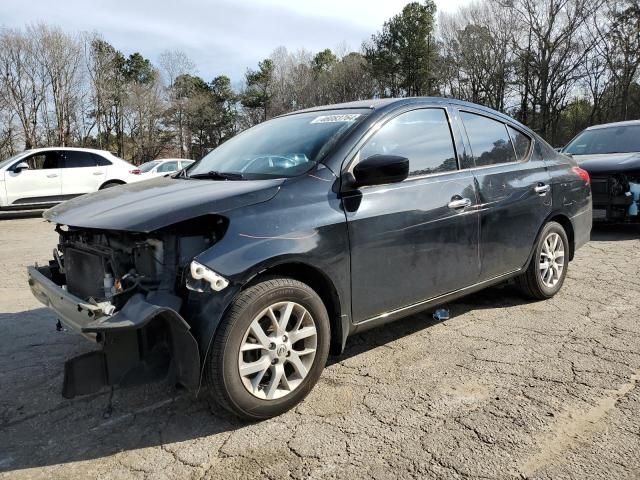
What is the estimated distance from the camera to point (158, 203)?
2.65 m

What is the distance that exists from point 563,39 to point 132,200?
1597 inches

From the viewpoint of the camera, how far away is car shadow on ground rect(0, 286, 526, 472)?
2488 millimetres

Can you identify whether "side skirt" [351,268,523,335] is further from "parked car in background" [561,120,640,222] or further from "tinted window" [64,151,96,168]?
"tinted window" [64,151,96,168]

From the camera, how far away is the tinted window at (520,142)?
4293mm

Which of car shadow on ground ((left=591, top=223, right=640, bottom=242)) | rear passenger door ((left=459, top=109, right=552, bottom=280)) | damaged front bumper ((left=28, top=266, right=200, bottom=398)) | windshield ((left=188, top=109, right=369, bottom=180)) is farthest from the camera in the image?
car shadow on ground ((left=591, top=223, right=640, bottom=242))

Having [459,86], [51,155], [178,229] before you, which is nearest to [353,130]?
[178,229]

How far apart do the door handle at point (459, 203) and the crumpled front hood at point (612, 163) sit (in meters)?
4.73

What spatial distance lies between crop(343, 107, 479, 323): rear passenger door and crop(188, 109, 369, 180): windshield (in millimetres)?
243

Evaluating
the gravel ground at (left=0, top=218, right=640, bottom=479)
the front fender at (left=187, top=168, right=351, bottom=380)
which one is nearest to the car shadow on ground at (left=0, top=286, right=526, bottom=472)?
the gravel ground at (left=0, top=218, right=640, bottom=479)

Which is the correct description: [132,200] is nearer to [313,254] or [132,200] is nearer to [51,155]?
[313,254]

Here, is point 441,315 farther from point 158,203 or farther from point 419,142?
point 158,203

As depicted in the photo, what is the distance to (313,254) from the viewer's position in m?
2.71

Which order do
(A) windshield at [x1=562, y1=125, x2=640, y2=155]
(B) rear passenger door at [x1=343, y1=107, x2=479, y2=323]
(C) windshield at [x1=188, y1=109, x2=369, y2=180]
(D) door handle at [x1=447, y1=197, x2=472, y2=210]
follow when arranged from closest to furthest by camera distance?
(B) rear passenger door at [x1=343, y1=107, x2=479, y2=323]
(C) windshield at [x1=188, y1=109, x2=369, y2=180]
(D) door handle at [x1=447, y1=197, x2=472, y2=210]
(A) windshield at [x1=562, y1=125, x2=640, y2=155]

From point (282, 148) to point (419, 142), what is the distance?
93cm
